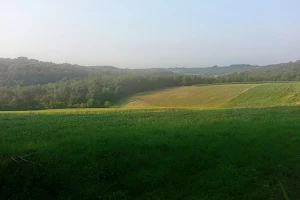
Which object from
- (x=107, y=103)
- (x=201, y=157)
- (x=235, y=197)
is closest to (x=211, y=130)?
(x=201, y=157)

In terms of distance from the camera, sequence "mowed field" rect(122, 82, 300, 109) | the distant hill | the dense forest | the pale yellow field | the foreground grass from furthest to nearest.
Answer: the distant hill < the dense forest < the pale yellow field < "mowed field" rect(122, 82, 300, 109) < the foreground grass

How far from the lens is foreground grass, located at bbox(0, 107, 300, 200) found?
11289 millimetres

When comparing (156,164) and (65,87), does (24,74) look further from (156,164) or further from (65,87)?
(156,164)

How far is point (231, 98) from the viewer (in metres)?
65.2

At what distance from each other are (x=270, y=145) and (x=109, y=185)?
948 cm

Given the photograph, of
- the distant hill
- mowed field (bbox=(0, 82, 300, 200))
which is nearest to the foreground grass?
mowed field (bbox=(0, 82, 300, 200))

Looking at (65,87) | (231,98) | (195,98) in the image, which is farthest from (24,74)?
(231,98)

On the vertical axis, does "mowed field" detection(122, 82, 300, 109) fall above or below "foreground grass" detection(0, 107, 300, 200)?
below

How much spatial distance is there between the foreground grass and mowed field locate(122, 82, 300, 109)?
39.8 metres

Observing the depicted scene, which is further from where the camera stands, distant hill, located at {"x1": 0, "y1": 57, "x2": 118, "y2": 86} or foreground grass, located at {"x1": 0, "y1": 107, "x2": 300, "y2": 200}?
distant hill, located at {"x1": 0, "y1": 57, "x2": 118, "y2": 86}

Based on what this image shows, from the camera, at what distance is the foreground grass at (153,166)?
37.0ft

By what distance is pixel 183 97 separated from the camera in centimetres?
7519

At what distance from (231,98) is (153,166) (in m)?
53.8

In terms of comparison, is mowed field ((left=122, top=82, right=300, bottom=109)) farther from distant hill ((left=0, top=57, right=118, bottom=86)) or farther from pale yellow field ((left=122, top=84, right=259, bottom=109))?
distant hill ((left=0, top=57, right=118, bottom=86))
